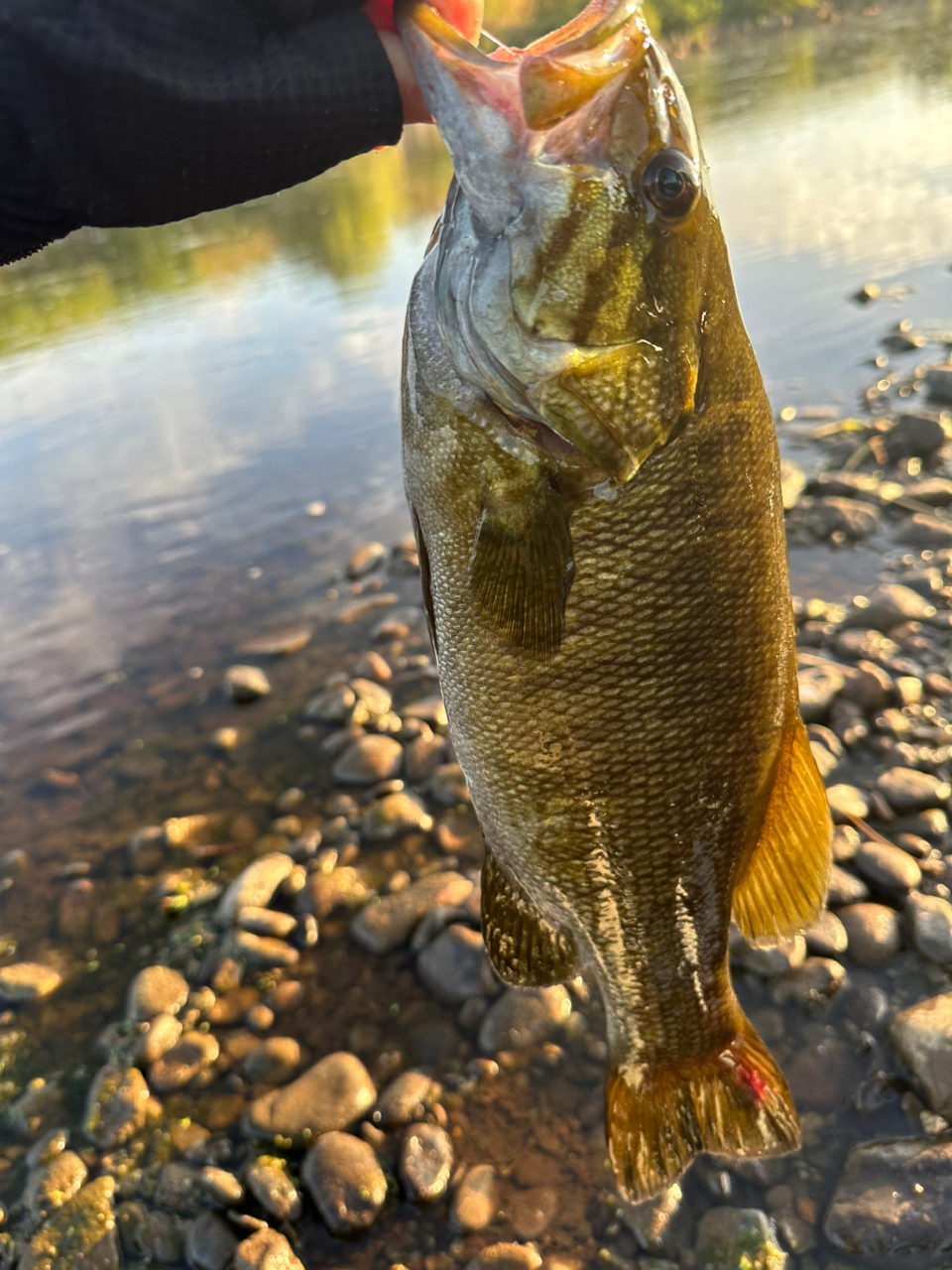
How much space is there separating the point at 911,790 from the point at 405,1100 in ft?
8.05

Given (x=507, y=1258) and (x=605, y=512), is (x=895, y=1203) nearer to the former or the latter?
(x=507, y=1258)

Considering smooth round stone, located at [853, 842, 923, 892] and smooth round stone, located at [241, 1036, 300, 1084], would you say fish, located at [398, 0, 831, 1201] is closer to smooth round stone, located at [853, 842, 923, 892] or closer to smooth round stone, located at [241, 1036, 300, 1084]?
smooth round stone, located at [853, 842, 923, 892]

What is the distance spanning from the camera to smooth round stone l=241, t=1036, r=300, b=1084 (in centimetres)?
335

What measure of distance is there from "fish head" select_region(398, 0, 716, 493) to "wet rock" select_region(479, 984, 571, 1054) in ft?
7.62

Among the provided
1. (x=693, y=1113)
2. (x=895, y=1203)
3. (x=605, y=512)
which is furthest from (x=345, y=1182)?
(x=605, y=512)

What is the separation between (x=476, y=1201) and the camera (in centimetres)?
282

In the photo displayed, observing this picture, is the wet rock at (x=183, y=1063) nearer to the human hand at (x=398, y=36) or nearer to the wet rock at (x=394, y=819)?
the wet rock at (x=394, y=819)

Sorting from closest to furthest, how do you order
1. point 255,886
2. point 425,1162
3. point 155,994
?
point 425,1162, point 155,994, point 255,886

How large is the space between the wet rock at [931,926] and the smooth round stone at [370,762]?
253 cm

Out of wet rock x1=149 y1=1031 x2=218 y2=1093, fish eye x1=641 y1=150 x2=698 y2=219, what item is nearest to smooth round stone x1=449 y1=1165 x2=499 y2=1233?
wet rock x1=149 y1=1031 x2=218 y2=1093

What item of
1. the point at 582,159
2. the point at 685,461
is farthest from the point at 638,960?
the point at 582,159

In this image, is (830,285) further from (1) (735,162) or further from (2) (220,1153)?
(2) (220,1153)

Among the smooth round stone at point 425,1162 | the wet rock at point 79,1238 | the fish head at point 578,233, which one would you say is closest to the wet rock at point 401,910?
the smooth round stone at point 425,1162

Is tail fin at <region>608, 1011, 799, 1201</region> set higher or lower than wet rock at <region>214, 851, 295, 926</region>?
higher
